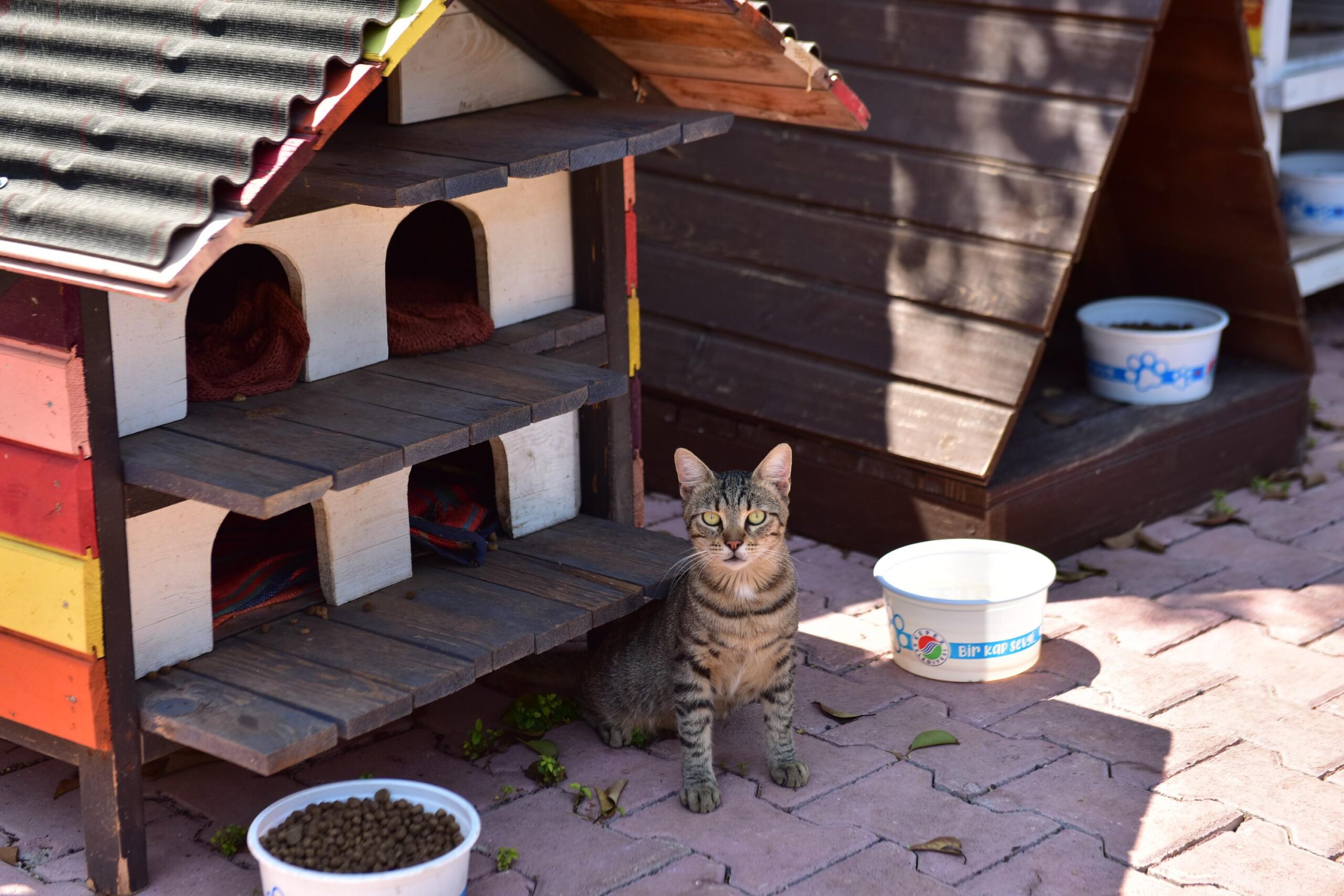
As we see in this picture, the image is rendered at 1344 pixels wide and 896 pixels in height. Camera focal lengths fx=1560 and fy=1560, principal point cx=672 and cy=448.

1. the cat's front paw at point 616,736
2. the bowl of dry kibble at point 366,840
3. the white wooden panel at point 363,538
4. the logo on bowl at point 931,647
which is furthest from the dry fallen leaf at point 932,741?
the white wooden panel at point 363,538

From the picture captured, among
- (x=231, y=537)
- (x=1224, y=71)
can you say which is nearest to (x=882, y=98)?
(x=1224, y=71)

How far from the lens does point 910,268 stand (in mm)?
5336

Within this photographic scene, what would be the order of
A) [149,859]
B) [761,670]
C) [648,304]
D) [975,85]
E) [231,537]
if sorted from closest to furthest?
[149,859] < [761,670] < [231,537] < [975,85] < [648,304]

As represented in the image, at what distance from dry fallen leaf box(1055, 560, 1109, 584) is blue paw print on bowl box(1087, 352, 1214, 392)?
0.83 m

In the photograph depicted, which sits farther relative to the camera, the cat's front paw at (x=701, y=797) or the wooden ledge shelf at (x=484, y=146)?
the cat's front paw at (x=701, y=797)

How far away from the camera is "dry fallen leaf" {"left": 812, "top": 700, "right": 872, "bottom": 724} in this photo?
4398 millimetres

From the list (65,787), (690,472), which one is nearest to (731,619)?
(690,472)

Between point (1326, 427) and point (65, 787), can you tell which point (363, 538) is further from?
point (1326, 427)

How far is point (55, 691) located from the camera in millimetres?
3490

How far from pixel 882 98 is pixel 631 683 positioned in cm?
240

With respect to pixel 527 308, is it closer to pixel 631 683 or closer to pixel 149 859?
pixel 631 683

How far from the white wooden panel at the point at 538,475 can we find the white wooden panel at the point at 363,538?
1.15ft

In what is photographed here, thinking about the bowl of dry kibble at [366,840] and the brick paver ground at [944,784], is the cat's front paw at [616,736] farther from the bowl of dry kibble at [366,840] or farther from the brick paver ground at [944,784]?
the bowl of dry kibble at [366,840]

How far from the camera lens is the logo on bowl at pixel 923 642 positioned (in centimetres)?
457
